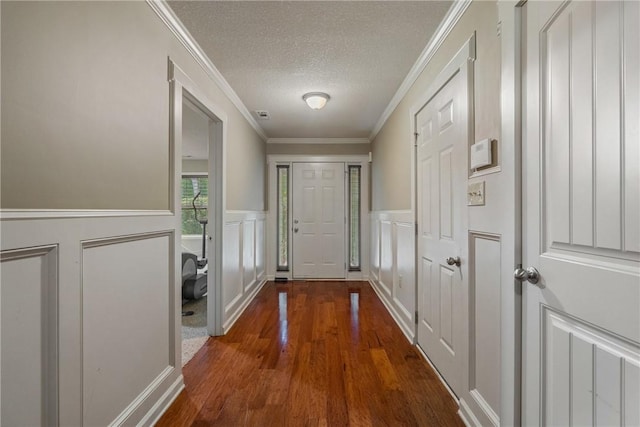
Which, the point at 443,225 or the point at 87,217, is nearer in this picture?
the point at 87,217

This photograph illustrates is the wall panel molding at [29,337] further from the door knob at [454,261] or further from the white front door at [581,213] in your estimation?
the door knob at [454,261]

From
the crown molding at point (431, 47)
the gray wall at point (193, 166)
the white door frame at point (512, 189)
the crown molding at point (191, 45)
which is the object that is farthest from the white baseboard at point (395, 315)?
the gray wall at point (193, 166)

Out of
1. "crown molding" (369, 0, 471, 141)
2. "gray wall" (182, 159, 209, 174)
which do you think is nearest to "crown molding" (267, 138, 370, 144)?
"crown molding" (369, 0, 471, 141)

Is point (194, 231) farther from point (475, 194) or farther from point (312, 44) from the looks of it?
point (475, 194)

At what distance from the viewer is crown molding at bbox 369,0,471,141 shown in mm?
1636

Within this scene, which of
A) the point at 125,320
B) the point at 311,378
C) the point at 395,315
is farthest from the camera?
the point at 395,315

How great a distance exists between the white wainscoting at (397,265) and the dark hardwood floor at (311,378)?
0.61ft

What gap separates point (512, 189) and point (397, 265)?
204 centimetres

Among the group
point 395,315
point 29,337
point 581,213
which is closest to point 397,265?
point 395,315

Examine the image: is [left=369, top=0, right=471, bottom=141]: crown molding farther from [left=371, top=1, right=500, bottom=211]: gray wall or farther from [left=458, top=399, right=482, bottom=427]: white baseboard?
[left=458, top=399, right=482, bottom=427]: white baseboard

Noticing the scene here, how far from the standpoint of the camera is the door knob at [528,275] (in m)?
1.03

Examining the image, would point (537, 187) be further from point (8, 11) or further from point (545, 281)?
point (8, 11)

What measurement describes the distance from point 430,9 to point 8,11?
1.89 meters

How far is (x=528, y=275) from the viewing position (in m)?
1.05
